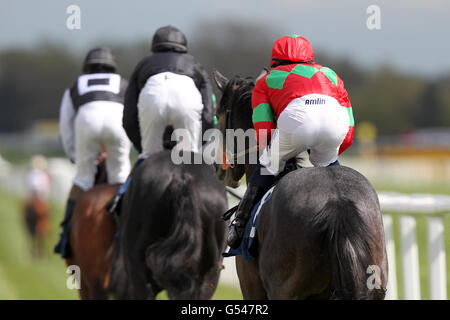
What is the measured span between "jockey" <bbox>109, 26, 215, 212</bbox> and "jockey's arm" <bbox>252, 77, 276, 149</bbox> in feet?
4.26

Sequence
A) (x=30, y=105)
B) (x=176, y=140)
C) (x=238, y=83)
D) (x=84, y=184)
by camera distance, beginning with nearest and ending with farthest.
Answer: (x=238, y=83)
(x=176, y=140)
(x=84, y=184)
(x=30, y=105)

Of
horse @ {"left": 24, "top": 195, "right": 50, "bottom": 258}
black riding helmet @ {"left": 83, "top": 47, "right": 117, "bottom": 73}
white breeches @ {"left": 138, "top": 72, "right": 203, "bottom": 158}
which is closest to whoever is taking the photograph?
white breeches @ {"left": 138, "top": 72, "right": 203, "bottom": 158}

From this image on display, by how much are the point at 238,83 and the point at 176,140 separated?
96 cm

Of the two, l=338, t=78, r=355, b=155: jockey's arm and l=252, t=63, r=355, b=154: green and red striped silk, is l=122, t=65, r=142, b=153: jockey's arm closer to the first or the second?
l=252, t=63, r=355, b=154: green and red striped silk

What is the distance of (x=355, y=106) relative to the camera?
42312 millimetres

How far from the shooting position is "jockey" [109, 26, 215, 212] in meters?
Result: 5.20

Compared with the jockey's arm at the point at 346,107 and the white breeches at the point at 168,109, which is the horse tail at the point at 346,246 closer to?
the jockey's arm at the point at 346,107

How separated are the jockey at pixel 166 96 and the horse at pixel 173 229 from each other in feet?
1.06

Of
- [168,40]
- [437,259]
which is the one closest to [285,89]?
[168,40]

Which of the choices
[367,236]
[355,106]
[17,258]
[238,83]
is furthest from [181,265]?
[355,106]

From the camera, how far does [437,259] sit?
527cm

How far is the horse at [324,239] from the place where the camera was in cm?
336

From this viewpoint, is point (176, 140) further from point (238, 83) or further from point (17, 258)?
point (17, 258)

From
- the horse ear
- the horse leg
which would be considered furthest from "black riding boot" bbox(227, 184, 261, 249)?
the horse ear
